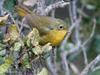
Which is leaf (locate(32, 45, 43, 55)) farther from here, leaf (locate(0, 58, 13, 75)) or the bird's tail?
the bird's tail

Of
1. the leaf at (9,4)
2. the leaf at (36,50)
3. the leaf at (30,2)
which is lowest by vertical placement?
the leaf at (30,2)

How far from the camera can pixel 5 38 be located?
2.96ft

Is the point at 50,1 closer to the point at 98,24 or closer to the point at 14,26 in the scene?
the point at 14,26

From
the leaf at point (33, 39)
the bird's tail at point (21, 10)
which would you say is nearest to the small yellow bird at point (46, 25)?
the bird's tail at point (21, 10)

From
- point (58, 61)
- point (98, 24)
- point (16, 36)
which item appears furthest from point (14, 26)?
point (98, 24)

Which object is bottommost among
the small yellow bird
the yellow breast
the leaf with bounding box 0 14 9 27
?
the yellow breast

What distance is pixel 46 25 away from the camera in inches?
45.4

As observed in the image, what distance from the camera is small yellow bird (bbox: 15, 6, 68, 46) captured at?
110 cm

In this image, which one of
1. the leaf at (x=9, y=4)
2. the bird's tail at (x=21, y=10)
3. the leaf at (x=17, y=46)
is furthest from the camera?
the bird's tail at (x=21, y=10)

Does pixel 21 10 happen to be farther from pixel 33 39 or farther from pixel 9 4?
pixel 33 39

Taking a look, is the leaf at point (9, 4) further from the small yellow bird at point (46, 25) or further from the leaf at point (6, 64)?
the leaf at point (6, 64)

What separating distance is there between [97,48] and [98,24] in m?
0.17

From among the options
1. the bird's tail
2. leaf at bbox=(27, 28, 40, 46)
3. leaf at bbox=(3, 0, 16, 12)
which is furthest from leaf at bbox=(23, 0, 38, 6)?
leaf at bbox=(27, 28, 40, 46)

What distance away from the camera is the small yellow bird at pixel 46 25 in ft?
3.62
